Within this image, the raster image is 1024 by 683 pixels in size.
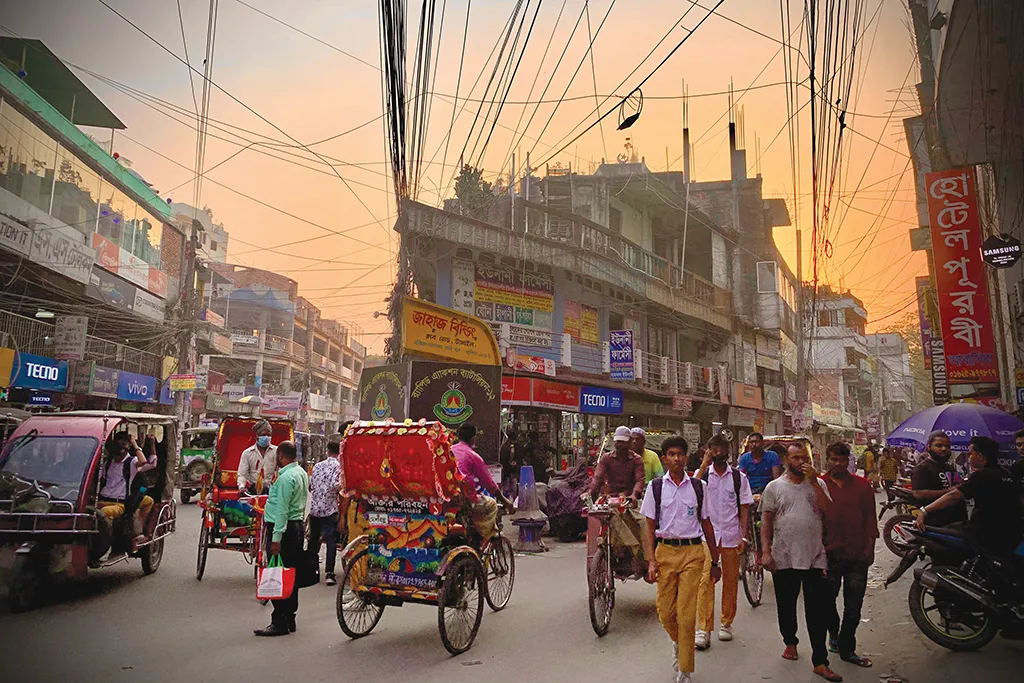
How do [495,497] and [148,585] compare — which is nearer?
[495,497]

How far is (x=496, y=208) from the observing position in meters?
25.6

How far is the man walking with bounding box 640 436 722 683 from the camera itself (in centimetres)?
514

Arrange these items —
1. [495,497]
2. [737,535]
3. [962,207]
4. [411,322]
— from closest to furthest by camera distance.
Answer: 1. [737,535]
2. [495,497]
3. [962,207]
4. [411,322]

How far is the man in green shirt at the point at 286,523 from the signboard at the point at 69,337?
1956 cm

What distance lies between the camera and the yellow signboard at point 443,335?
17203mm

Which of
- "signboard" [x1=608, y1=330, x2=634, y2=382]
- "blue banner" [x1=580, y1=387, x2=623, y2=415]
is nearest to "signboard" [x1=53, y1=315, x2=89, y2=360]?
"blue banner" [x1=580, y1=387, x2=623, y2=415]

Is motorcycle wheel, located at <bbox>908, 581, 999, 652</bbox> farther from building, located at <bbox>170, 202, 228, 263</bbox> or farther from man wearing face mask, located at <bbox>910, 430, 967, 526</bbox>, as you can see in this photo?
building, located at <bbox>170, 202, 228, 263</bbox>

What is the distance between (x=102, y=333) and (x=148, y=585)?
76.6 ft

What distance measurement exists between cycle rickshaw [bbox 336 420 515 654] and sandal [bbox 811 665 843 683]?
109 inches

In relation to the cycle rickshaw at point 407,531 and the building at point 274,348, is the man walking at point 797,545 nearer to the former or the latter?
the cycle rickshaw at point 407,531

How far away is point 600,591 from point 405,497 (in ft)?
6.60

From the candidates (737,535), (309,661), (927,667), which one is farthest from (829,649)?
(309,661)

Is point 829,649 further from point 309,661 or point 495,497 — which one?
point 309,661

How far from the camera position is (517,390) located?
2178 cm
